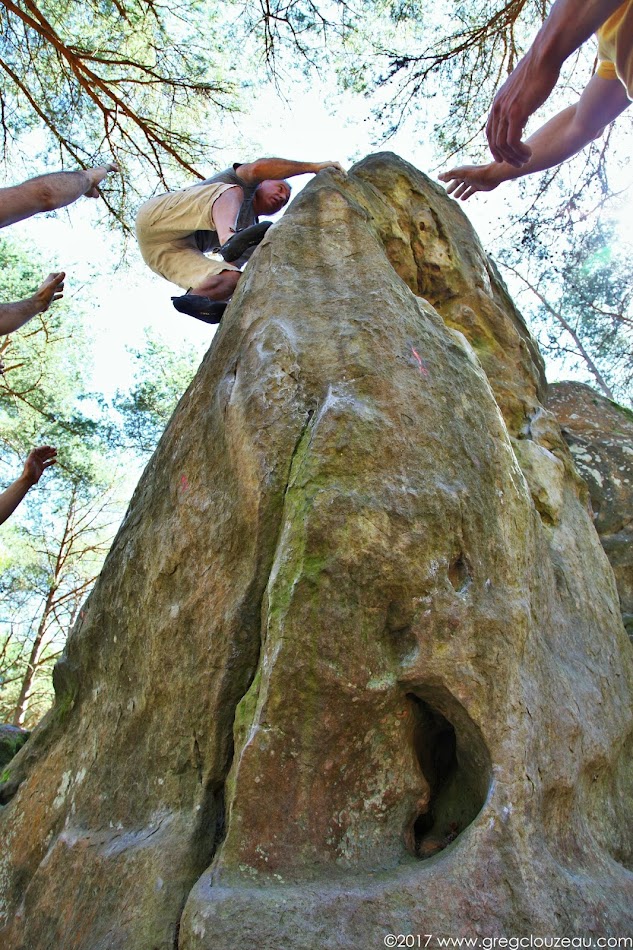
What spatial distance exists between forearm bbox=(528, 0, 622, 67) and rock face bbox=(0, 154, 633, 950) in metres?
1.14

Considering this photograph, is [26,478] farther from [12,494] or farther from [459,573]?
[459,573]

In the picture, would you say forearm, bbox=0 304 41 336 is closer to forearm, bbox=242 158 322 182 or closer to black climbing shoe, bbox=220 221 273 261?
black climbing shoe, bbox=220 221 273 261

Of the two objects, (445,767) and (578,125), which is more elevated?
(578,125)

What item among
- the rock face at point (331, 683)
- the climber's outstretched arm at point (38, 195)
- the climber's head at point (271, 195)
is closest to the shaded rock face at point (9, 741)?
the rock face at point (331, 683)

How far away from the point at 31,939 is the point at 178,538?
4.42ft

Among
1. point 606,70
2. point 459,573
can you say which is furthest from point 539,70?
point 459,573

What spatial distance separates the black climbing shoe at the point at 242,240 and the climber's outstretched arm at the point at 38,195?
0.89 metres

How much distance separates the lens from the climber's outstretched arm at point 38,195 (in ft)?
12.0

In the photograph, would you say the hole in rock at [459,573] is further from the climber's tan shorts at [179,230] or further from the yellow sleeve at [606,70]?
the climber's tan shorts at [179,230]

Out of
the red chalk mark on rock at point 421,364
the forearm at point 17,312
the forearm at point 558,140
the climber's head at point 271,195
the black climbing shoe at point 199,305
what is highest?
the climber's head at point 271,195

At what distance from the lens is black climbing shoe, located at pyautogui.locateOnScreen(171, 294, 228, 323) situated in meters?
3.84

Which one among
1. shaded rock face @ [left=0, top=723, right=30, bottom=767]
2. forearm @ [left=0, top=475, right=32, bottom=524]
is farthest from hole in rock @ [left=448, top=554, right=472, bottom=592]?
shaded rock face @ [left=0, top=723, right=30, bottom=767]

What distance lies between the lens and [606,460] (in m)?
4.43

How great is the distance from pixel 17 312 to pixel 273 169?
5.68 feet
